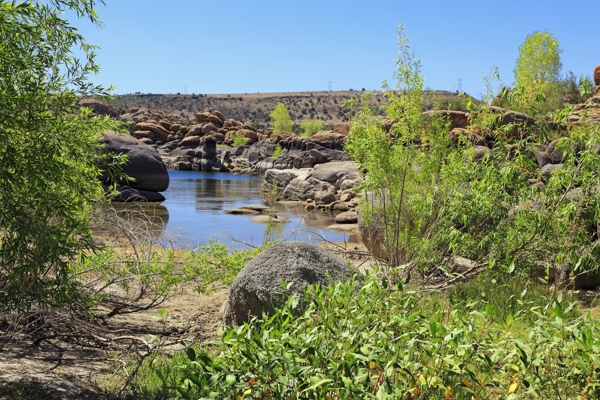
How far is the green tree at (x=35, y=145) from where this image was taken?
4.04 metres

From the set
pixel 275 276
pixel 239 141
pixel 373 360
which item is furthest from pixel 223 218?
pixel 239 141

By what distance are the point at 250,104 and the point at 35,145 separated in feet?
423

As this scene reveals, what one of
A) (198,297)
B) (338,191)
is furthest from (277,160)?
(198,297)

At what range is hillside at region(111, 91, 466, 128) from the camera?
118625 mm

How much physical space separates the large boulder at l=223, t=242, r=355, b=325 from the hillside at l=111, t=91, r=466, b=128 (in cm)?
10719

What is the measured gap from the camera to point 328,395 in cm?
371

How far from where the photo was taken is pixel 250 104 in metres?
132

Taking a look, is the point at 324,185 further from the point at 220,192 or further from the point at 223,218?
the point at 223,218

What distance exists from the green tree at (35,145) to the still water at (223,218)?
7.53m

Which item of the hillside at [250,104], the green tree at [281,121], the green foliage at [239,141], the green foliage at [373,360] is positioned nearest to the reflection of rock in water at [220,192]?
the green foliage at [373,360]

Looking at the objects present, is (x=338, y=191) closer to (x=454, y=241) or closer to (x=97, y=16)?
(x=454, y=241)

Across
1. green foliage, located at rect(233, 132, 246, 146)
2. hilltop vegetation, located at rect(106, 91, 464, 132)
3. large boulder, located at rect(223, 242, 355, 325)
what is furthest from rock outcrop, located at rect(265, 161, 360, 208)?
hilltop vegetation, located at rect(106, 91, 464, 132)

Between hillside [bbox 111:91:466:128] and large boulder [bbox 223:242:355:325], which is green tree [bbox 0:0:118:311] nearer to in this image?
large boulder [bbox 223:242:355:325]

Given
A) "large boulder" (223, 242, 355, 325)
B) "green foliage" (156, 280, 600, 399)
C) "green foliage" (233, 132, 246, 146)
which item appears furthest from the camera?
"green foliage" (233, 132, 246, 146)
